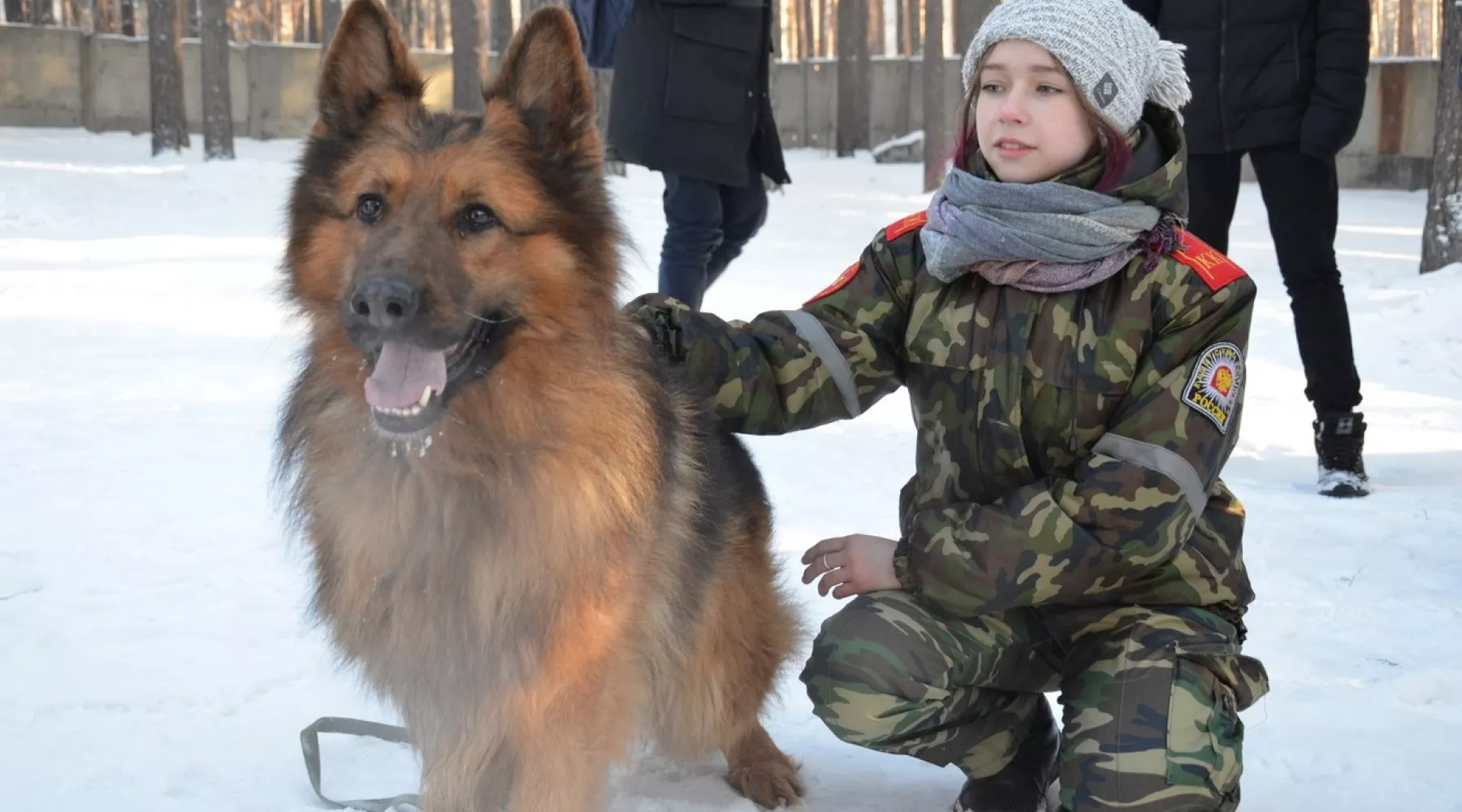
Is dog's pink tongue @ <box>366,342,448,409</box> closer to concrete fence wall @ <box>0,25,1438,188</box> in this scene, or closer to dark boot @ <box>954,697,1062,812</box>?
dark boot @ <box>954,697,1062,812</box>

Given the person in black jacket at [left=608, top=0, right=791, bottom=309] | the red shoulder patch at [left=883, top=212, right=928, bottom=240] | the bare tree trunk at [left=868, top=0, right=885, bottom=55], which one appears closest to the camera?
the red shoulder patch at [left=883, top=212, right=928, bottom=240]

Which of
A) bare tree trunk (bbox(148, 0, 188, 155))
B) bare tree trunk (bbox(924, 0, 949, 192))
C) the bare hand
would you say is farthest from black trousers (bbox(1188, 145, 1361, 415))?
bare tree trunk (bbox(148, 0, 188, 155))

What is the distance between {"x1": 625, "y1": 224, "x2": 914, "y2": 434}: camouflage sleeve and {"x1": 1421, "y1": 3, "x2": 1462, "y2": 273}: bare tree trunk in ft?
27.0

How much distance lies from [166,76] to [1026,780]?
75.3 ft

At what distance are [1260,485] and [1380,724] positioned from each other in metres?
2.11

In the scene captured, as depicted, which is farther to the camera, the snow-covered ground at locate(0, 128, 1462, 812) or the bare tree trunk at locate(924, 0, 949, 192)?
the bare tree trunk at locate(924, 0, 949, 192)

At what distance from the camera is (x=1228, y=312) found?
246 centimetres

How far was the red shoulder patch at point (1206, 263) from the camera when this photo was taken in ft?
8.09

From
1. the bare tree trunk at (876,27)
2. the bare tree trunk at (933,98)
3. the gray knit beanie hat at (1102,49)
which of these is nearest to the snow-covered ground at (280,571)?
the gray knit beanie hat at (1102,49)

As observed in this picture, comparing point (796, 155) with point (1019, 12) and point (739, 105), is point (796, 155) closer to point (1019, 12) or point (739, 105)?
point (739, 105)

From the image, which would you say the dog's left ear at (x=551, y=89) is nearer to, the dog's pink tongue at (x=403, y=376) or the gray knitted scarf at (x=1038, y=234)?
the dog's pink tongue at (x=403, y=376)

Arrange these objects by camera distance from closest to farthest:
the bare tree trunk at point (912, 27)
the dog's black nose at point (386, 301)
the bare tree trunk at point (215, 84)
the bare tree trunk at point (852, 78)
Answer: the dog's black nose at point (386, 301) → the bare tree trunk at point (215, 84) → the bare tree trunk at point (852, 78) → the bare tree trunk at point (912, 27)

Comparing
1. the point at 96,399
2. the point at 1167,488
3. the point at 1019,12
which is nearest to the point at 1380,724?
the point at 1167,488

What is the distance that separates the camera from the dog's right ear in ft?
8.09
